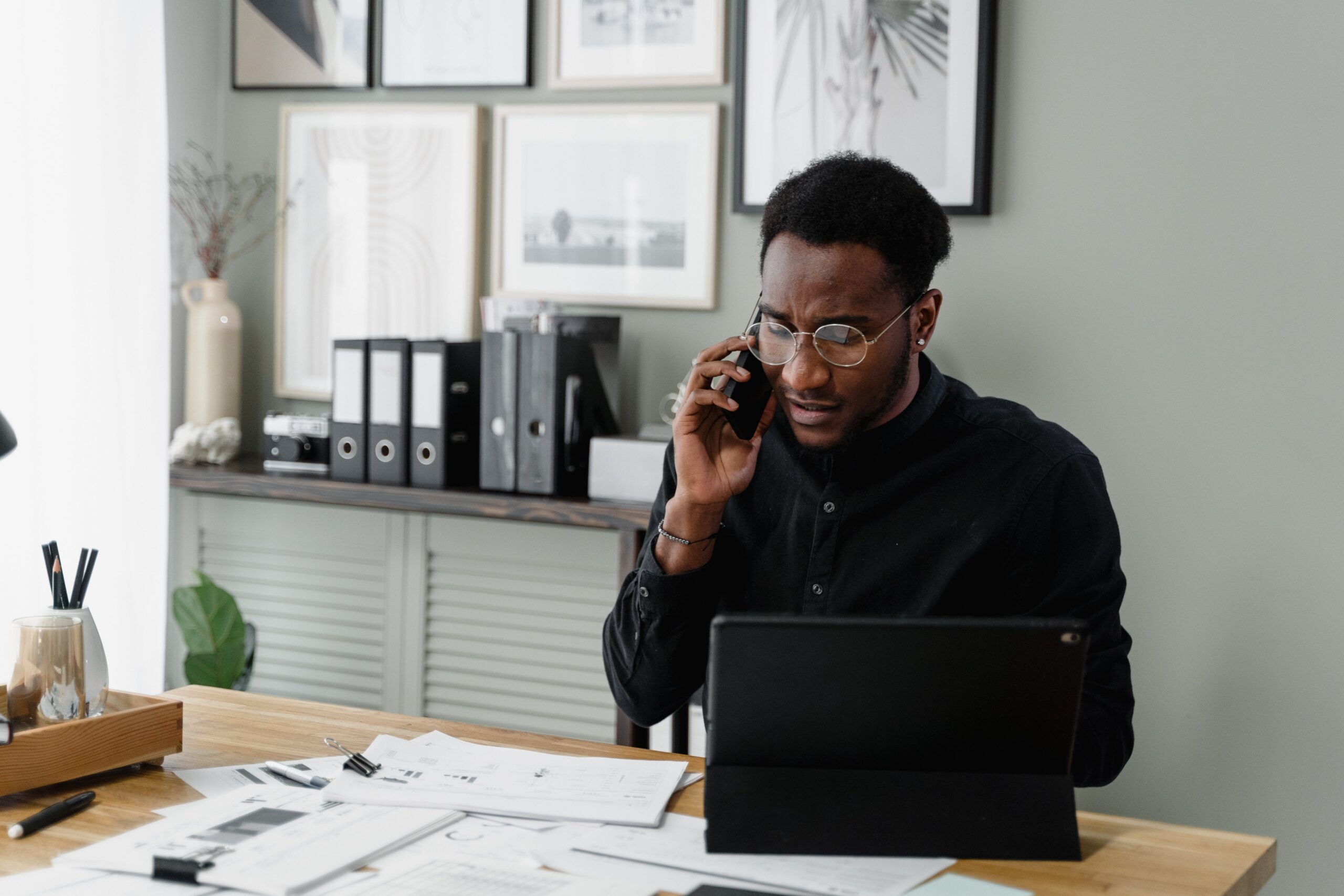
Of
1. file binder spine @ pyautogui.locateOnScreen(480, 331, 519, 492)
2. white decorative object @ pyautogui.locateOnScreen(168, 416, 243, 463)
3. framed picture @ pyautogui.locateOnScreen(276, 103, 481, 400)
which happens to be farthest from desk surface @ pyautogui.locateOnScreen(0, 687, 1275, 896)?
framed picture @ pyautogui.locateOnScreen(276, 103, 481, 400)

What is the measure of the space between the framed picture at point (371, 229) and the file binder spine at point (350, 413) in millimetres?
271

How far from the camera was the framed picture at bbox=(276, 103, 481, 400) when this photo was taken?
301 cm

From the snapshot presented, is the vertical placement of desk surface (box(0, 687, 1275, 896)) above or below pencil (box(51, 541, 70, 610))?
below

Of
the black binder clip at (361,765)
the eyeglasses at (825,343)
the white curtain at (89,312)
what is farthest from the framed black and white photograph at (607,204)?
the black binder clip at (361,765)

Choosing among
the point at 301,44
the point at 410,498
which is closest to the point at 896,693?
the point at 410,498

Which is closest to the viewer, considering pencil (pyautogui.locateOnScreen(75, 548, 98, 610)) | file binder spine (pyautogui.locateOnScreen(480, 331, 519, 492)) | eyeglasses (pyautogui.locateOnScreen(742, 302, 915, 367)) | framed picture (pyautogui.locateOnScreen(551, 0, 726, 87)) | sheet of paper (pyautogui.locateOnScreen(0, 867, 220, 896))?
sheet of paper (pyautogui.locateOnScreen(0, 867, 220, 896))

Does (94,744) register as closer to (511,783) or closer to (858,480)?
(511,783)

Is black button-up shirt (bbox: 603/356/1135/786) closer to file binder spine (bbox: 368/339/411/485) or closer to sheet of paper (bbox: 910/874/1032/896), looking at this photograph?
sheet of paper (bbox: 910/874/1032/896)

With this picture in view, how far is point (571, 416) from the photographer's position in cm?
267

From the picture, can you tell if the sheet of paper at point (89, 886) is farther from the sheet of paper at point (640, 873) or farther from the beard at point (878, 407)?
the beard at point (878, 407)

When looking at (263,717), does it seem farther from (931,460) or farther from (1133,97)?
(1133,97)

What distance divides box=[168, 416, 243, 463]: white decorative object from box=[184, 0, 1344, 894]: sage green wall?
5.35 ft

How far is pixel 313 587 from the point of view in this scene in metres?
3.02

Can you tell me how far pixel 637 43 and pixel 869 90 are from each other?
0.54 metres
